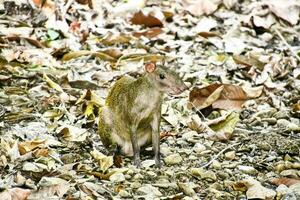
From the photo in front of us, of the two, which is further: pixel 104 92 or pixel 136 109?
pixel 104 92

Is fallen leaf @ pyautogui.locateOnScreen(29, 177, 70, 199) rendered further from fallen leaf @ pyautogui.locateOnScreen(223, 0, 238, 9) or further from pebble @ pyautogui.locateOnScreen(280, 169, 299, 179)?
fallen leaf @ pyautogui.locateOnScreen(223, 0, 238, 9)

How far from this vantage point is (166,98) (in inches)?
243

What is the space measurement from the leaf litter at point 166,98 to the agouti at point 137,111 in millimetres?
131

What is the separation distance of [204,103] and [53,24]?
2389 millimetres

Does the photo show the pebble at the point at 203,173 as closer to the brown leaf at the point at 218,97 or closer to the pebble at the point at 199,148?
the pebble at the point at 199,148

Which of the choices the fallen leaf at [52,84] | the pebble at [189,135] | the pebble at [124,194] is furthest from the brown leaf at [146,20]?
the pebble at [124,194]


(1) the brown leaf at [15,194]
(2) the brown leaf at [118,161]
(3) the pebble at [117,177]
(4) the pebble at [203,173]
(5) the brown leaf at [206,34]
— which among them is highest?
(1) the brown leaf at [15,194]

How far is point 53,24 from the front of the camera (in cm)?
750

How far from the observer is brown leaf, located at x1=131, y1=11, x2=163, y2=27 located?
8.03 m

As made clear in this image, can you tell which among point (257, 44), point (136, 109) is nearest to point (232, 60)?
point (257, 44)

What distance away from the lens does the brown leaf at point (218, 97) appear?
5867mm

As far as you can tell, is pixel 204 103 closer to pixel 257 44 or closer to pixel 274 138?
pixel 274 138

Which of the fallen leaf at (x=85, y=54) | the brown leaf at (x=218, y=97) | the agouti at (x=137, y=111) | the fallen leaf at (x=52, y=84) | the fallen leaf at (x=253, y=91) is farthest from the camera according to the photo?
the fallen leaf at (x=85, y=54)

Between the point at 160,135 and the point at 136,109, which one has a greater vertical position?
the point at 136,109
